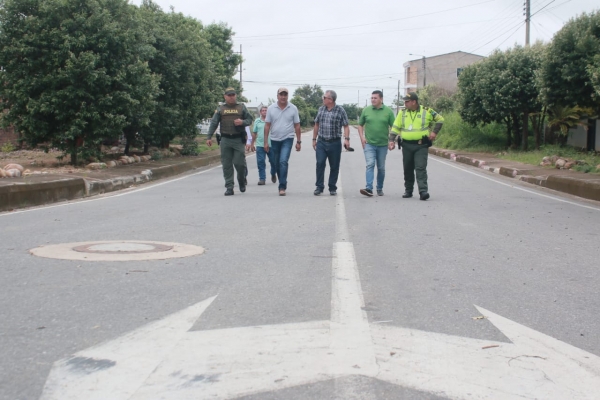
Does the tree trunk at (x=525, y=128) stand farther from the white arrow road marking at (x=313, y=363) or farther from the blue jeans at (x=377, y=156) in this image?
the white arrow road marking at (x=313, y=363)

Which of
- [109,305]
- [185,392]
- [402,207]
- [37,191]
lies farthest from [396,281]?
[37,191]

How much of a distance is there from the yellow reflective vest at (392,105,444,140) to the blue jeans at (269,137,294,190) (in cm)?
201

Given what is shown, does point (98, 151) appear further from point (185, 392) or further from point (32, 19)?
point (185, 392)

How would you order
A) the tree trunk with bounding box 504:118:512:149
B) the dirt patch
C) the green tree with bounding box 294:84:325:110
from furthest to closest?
the green tree with bounding box 294:84:325:110
the tree trunk with bounding box 504:118:512:149
the dirt patch

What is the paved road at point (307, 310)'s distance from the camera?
131 inches

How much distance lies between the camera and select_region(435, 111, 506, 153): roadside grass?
29953mm

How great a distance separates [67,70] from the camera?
14438mm

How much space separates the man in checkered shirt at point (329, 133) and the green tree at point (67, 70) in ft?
19.1

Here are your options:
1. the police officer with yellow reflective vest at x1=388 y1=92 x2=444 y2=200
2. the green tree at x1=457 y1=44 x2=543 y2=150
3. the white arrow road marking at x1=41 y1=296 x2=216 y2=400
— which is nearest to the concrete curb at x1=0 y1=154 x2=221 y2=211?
the police officer with yellow reflective vest at x1=388 y1=92 x2=444 y2=200

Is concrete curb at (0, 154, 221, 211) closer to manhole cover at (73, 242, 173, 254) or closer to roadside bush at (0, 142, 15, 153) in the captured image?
manhole cover at (73, 242, 173, 254)

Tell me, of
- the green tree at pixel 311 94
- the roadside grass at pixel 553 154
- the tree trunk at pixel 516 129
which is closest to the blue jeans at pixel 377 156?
the roadside grass at pixel 553 154

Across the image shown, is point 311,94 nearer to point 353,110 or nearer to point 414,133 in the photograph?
point 353,110

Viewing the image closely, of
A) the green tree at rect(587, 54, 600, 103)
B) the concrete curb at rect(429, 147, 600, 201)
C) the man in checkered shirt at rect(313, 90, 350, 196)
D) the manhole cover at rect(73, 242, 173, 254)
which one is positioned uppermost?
the green tree at rect(587, 54, 600, 103)

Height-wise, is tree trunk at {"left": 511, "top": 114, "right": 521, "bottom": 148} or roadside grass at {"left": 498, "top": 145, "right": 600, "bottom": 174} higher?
tree trunk at {"left": 511, "top": 114, "right": 521, "bottom": 148}
